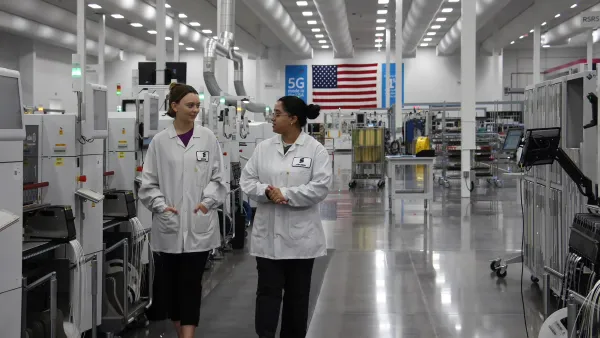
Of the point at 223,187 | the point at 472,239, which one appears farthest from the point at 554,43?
the point at 223,187

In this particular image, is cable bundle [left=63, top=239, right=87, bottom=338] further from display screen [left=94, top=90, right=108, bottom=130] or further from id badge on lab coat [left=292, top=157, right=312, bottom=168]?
id badge on lab coat [left=292, top=157, right=312, bottom=168]

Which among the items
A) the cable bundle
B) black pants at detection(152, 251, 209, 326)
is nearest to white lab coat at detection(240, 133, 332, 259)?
black pants at detection(152, 251, 209, 326)

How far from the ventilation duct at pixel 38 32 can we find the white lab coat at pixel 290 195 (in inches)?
650

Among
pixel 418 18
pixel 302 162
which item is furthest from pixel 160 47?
pixel 418 18

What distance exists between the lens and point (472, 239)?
9156 millimetres

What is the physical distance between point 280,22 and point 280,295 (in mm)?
18077

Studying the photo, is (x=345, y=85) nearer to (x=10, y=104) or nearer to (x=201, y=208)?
(x=201, y=208)

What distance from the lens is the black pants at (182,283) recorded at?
3.82 m

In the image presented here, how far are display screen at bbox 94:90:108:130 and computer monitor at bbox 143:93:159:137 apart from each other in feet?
3.08

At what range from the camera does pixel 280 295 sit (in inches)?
144

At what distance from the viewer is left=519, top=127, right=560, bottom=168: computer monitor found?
417 centimetres

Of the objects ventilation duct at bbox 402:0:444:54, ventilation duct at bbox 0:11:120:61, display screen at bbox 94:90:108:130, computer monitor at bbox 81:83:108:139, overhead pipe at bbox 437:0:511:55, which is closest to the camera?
computer monitor at bbox 81:83:108:139

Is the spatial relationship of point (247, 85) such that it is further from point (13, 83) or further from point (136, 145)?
point (13, 83)

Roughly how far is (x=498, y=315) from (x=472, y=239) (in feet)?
12.9
